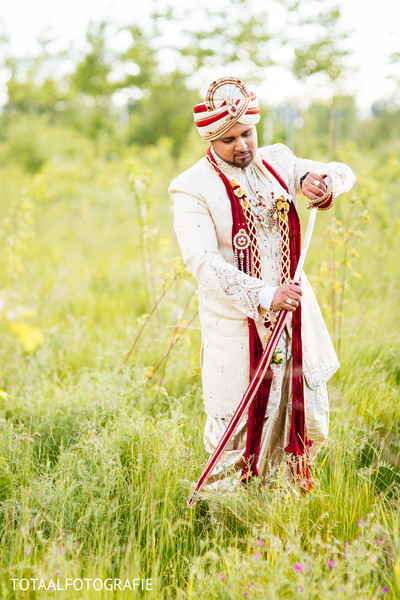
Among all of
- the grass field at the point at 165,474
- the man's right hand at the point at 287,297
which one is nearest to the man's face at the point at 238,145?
the man's right hand at the point at 287,297

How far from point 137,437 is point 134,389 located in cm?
70

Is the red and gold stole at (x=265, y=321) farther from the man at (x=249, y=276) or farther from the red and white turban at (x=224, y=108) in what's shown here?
the red and white turban at (x=224, y=108)

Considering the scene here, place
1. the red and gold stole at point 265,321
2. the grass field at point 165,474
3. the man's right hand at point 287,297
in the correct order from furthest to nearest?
the red and gold stole at point 265,321
the man's right hand at point 287,297
the grass field at point 165,474

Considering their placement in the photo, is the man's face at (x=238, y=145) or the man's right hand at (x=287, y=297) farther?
the man's face at (x=238, y=145)

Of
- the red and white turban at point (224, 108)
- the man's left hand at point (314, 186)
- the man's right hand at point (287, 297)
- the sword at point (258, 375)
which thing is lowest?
the sword at point (258, 375)

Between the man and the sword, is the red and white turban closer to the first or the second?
the man

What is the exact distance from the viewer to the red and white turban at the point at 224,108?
2.07 m

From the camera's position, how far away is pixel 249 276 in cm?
206

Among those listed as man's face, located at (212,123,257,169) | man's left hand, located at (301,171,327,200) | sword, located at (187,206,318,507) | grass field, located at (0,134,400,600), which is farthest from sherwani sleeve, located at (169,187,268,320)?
grass field, located at (0,134,400,600)

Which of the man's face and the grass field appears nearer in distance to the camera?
the grass field

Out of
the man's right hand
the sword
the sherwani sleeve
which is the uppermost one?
the sherwani sleeve

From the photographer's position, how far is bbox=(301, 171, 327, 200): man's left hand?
7.34ft

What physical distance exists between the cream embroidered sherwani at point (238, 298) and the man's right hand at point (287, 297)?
75mm

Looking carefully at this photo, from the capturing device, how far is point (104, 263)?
22.2 feet
